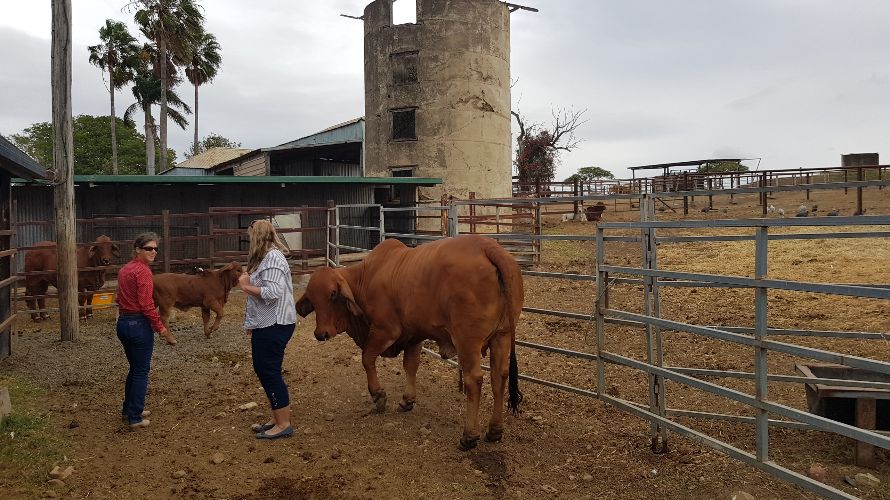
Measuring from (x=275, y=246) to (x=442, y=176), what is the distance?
18976 millimetres

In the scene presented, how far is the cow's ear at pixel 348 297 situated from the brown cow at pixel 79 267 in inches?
286

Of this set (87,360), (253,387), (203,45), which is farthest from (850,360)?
(203,45)

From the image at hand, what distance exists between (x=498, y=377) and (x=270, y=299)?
72.7 inches

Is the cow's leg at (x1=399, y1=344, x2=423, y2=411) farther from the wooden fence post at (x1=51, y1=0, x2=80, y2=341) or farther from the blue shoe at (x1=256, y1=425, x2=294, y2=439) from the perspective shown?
the wooden fence post at (x1=51, y1=0, x2=80, y2=341)

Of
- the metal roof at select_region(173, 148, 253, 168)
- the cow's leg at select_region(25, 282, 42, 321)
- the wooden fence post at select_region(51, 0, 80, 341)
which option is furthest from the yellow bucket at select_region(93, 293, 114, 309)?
the metal roof at select_region(173, 148, 253, 168)

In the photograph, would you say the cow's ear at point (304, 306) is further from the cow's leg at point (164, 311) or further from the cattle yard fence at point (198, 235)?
the cattle yard fence at point (198, 235)

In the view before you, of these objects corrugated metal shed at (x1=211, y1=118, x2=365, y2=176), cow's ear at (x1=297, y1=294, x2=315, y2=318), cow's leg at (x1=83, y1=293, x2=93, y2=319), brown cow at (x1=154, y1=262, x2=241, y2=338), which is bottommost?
cow's leg at (x1=83, y1=293, x2=93, y2=319)

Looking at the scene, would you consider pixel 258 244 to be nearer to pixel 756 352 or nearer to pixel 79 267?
pixel 756 352

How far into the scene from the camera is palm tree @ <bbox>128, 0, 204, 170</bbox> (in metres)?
31.3

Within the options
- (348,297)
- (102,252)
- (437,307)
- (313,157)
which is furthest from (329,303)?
(313,157)

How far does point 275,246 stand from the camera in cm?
520

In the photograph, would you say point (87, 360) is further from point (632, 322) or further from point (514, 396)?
point (632, 322)

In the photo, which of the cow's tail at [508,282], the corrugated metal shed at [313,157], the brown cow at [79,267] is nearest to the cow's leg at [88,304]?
the brown cow at [79,267]

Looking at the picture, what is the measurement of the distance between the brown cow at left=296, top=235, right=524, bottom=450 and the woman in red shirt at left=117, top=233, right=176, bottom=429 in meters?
1.27
